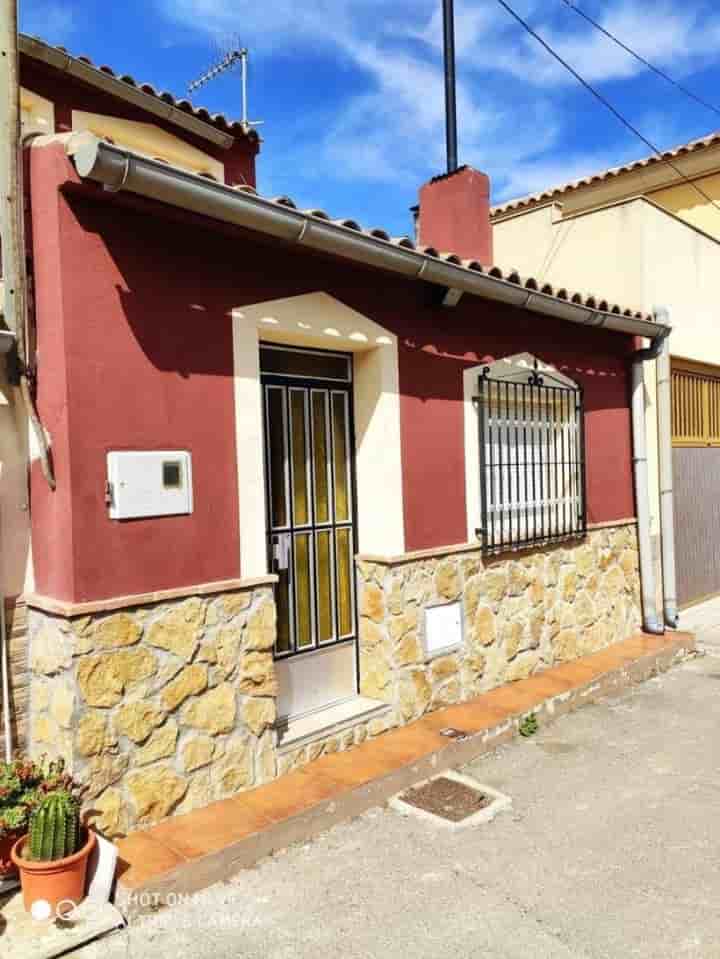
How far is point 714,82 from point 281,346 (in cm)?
990

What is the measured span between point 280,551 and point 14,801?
2.20 m

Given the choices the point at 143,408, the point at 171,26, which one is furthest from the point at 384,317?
the point at 171,26

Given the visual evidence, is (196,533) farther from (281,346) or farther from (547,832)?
(547,832)

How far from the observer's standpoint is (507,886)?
11.8 ft

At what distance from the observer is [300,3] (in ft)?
24.1

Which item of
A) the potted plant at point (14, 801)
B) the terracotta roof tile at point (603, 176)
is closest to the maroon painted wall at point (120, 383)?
the potted plant at point (14, 801)

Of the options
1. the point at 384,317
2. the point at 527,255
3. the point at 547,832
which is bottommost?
the point at 547,832

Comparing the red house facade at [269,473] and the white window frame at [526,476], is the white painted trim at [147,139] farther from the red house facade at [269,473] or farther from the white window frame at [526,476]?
the white window frame at [526,476]

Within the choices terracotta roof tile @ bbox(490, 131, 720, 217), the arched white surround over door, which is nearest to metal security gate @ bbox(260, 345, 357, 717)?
the arched white surround over door

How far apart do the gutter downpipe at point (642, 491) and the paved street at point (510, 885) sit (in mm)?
3205

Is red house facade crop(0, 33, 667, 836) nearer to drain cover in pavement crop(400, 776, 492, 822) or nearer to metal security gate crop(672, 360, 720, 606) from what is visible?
drain cover in pavement crop(400, 776, 492, 822)

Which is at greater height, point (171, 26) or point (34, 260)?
point (171, 26)

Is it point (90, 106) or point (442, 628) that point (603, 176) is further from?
point (442, 628)

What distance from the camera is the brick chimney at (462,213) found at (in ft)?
24.3
